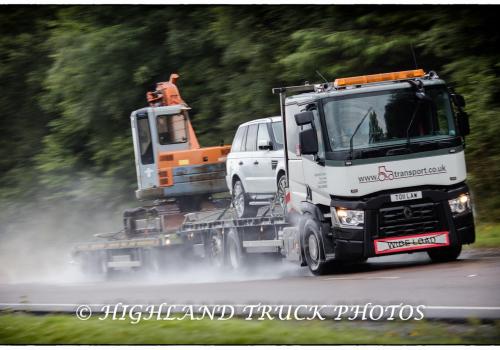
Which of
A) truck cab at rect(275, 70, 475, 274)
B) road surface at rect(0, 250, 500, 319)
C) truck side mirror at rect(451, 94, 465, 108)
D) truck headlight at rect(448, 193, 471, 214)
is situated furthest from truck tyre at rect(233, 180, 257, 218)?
truck side mirror at rect(451, 94, 465, 108)

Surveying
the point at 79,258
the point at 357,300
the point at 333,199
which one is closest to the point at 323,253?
the point at 333,199

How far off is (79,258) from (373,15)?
34.0 feet

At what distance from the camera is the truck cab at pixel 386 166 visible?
1512 cm

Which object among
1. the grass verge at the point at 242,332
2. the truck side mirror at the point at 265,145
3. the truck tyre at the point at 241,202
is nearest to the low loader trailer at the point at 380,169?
the truck side mirror at the point at 265,145

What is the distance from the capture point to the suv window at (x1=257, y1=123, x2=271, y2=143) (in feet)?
59.5

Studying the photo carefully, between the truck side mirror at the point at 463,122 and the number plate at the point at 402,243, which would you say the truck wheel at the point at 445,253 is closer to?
the number plate at the point at 402,243

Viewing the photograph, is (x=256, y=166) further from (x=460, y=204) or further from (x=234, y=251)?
(x=460, y=204)

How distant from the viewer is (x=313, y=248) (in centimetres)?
1605

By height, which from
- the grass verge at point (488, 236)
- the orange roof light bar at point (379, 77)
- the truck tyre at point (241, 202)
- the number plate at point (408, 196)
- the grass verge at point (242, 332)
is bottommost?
the grass verge at point (488, 236)

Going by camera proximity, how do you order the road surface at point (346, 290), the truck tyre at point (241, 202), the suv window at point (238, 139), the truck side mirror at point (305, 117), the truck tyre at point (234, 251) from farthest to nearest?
the suv window at point (238, 139) < the truck tyre at point (241, 202) < the truck tyre at point (234, 251) < the truck side mirror at point (305, 117) < the road surface at point (346, 290)

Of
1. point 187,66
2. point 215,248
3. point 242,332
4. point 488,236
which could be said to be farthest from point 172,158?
point 242,332

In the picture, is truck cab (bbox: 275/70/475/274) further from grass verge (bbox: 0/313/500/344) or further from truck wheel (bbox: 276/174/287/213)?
grass verge (bbox: 0/313/500/344)

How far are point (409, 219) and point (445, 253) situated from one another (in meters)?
1.33

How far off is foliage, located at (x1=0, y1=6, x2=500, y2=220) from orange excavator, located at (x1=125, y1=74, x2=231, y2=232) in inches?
16.1
